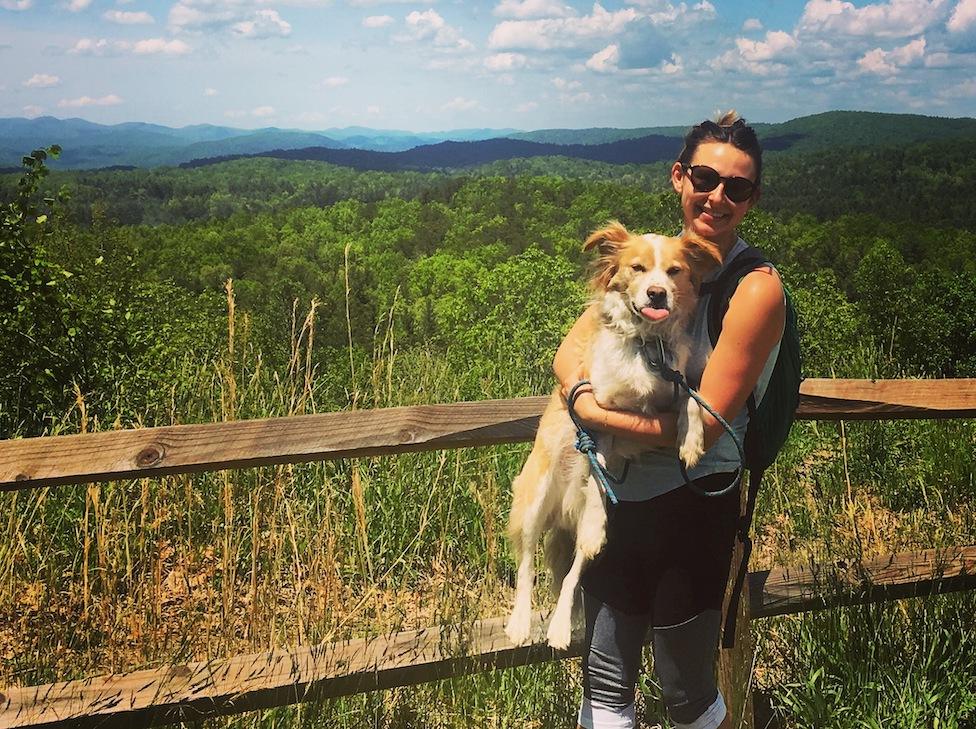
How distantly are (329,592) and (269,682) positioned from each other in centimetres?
53

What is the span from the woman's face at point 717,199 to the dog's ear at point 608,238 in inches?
6.5

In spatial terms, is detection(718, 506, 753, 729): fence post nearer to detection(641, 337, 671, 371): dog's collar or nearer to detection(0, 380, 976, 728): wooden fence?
detection(0, 380, 976, 728): wooden fence

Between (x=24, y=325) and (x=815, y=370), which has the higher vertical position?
(x=24, y=325)

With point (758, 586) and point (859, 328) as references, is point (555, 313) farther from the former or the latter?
point (758, 586)

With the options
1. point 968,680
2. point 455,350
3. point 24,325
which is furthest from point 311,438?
point 455,350

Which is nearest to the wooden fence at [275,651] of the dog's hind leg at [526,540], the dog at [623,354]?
the dog's hind leg at [526,540]

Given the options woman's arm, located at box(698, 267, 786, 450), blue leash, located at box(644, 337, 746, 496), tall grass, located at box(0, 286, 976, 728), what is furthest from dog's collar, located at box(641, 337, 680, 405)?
tall grass, located at box(0, 286, 976, 728)

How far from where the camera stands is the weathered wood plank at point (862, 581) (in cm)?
297

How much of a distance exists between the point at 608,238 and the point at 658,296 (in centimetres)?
28

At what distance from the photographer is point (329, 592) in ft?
9.91

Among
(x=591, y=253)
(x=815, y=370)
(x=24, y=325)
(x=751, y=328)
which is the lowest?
(x=815, y=370)

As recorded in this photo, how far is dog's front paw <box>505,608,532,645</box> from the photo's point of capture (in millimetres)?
2395

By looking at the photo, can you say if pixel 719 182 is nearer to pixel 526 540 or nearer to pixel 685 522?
pixel 685 522

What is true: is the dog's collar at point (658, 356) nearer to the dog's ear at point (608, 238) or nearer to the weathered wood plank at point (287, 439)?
the dog's ear at point (608, 238)
